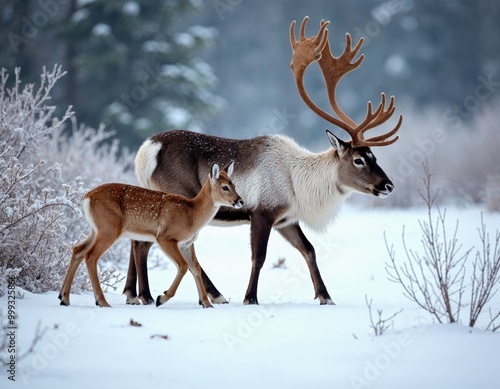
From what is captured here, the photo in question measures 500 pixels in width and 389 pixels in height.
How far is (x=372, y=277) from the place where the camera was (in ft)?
31.7

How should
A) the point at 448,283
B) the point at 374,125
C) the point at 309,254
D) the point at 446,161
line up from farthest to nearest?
the point at 446,161 < the point at 448,283 < the point at 374,125 < the point at 309,254

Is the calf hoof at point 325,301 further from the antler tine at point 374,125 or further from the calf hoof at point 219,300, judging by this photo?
the antler tine at point 374,125

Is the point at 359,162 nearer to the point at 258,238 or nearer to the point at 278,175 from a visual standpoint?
the point at 278,175

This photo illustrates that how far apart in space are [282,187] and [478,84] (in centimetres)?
2935

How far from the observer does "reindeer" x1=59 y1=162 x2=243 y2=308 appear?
20.9 feet

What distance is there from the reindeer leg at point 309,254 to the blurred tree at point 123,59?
16.8 meters

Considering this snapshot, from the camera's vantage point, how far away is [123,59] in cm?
2522

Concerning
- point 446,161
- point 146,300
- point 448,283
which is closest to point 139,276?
point 146,300

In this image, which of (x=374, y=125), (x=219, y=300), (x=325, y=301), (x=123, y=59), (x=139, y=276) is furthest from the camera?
(x=123, y=59)

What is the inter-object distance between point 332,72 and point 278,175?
57.8 inches

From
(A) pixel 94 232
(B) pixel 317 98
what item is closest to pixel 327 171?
(A) pixel 94 232

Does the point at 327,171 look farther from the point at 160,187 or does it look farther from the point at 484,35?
the point at 484,35

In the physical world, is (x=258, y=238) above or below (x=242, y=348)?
above

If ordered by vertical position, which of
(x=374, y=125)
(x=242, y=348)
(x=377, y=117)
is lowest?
(x=242, y=348)
